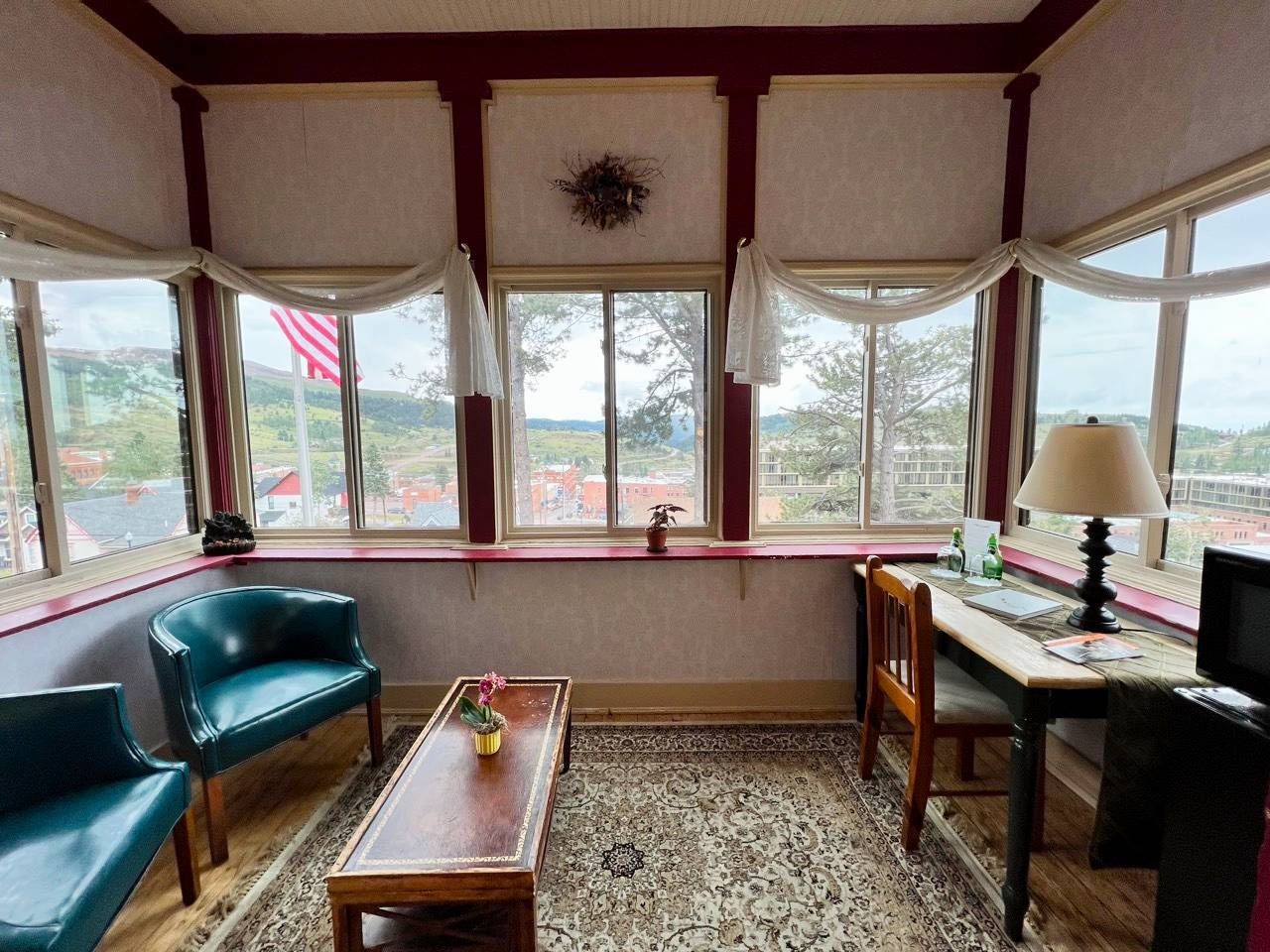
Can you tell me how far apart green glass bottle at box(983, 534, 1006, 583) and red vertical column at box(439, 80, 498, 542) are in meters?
2.28

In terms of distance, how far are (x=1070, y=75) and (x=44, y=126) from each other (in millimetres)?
4136

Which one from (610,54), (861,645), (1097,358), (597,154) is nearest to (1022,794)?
(861,645)

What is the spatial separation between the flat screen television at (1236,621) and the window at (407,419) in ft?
8.97

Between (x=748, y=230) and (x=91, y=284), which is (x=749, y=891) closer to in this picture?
(x=748, y=230)

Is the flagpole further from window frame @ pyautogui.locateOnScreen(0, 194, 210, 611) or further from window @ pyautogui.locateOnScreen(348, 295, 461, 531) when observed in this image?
window frame @ pyautogui.locateOnScreen(0, 194, 210, 611)

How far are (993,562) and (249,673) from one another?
3.14 meters

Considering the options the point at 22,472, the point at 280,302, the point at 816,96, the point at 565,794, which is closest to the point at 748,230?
the point at 816,96

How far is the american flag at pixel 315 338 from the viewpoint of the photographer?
2666 mm

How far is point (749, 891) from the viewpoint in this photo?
63.7 inches

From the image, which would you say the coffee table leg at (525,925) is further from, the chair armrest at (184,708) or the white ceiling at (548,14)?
the white ceiling at (548,14)

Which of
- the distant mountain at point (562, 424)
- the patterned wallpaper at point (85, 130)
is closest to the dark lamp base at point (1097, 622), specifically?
the distant mountain at point (562, 424)

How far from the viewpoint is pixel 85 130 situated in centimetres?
210

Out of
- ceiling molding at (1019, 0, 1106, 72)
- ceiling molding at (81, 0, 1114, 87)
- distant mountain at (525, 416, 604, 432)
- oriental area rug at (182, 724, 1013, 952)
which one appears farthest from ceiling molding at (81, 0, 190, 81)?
ceiling molding at (1019, 0, 1106, 72)

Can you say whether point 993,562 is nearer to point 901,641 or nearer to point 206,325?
point 901,641
